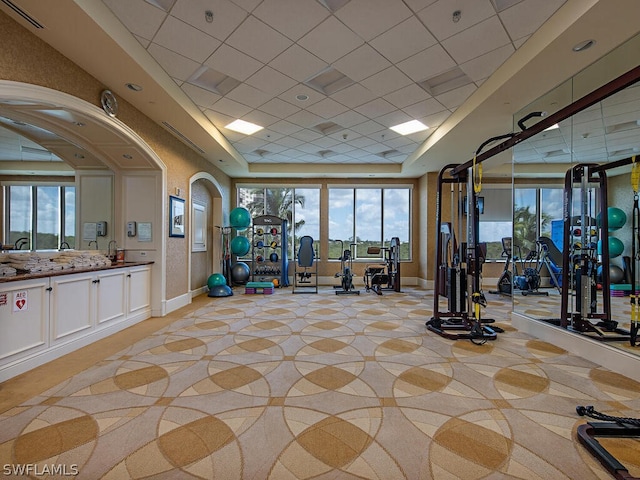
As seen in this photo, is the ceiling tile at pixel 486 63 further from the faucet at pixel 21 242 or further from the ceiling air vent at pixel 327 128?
the faucet at pixel 21 242

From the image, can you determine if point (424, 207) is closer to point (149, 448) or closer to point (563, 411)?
point (563, 411)

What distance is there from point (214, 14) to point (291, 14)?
0.77 meters

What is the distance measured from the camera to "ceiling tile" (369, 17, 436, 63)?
3.15 meters

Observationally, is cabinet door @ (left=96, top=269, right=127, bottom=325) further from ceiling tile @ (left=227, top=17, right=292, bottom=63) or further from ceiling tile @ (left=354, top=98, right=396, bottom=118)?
ceiling tile @ (left=354, top=98, right=396, bottom=118)

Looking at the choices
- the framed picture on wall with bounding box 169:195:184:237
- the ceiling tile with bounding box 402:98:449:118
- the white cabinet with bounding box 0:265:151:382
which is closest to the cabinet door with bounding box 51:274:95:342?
the white cabinet with bounding box 0:265:151:382

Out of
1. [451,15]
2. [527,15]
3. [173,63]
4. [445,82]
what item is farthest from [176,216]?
[527,15]

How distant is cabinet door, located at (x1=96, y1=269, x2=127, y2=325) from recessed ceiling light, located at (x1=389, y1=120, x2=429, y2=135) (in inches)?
214

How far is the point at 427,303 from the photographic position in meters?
6.34

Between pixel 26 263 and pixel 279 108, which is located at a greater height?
pixel 279 108

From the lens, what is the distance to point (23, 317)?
2.93 metres

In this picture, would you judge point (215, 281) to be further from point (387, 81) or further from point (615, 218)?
point (615, 218)

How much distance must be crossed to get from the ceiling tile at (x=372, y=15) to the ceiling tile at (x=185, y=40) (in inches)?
59.0

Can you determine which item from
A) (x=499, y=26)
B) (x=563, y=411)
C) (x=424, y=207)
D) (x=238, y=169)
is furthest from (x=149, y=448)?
(x=424, y=207)

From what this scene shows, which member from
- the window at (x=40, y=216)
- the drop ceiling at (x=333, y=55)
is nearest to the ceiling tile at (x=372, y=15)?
the drop ceiling at (x=333, y=55)
